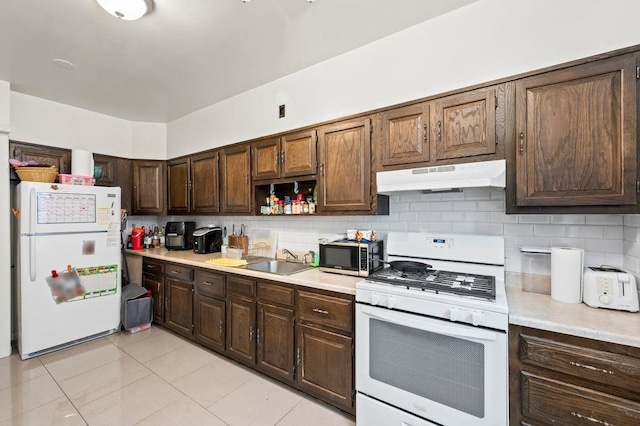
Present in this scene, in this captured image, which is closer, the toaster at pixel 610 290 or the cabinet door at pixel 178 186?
the toaster at pixel 610 290

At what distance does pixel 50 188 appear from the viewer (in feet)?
8.89

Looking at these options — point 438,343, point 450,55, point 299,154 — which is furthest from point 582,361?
point 299,154

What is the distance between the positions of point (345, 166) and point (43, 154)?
136 inches

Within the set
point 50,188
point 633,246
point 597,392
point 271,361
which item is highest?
point 50,188

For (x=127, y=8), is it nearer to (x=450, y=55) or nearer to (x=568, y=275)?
(x=450, y=55)

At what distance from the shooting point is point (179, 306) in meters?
3.02

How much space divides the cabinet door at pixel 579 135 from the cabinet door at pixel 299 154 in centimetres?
143

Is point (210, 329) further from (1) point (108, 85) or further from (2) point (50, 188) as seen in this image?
(1) point (108, 85)

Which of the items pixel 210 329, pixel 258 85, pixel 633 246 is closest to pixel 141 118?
pixel 258 85

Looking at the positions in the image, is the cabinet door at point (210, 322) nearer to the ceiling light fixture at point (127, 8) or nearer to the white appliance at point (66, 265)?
the white appliance at point (66, 265)

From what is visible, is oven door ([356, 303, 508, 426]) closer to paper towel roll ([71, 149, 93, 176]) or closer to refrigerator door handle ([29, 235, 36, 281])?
refrigerator door handle ([29, 235, 36, 281])

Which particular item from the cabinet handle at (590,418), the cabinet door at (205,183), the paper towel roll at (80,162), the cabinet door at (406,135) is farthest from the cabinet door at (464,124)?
the paper towel roll at (80,162)

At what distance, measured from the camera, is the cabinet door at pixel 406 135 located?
6.08 ft

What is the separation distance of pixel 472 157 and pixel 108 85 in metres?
3.46
